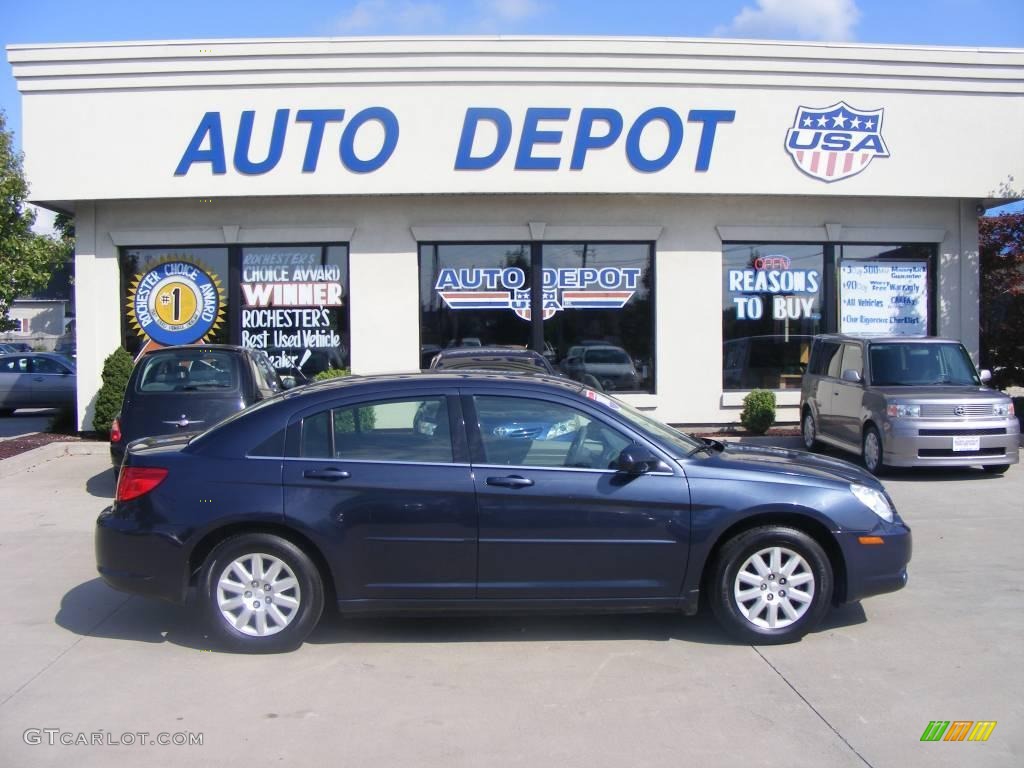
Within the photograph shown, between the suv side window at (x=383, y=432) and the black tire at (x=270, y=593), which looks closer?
the black tire at (x=270, y=593)

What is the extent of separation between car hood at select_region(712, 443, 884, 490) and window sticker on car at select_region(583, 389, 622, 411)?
26.9 inches

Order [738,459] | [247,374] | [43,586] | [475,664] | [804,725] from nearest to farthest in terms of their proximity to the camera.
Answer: [804,725] < [475,664] < [738,459] < [43,586] < [247,374]

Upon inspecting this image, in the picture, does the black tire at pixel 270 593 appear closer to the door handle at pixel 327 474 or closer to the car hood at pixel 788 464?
the door handle at pixel 327 474

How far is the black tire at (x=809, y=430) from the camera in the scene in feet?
45.1

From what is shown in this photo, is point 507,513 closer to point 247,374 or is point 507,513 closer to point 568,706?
point 568,706

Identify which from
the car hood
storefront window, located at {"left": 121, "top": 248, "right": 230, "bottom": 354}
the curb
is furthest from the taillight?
storefront window, located at {"left": 121, "top": 248, "right": 230, "bottom": 354}

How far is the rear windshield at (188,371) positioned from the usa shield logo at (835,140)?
9029 mm

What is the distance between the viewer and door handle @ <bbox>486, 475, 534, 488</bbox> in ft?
18.1

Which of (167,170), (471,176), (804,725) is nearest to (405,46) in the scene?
(471,176)

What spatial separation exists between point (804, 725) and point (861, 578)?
4.49ft

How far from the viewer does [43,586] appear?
7.12 metres

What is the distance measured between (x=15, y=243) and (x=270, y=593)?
10.0m

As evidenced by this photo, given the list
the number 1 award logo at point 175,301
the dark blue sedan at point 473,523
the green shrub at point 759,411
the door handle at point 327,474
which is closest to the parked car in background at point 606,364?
the green shrub at point 759,411

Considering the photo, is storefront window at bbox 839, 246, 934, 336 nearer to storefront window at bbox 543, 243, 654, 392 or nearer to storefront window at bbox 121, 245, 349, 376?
storefront window at bbox 543, 243, 654, 392
